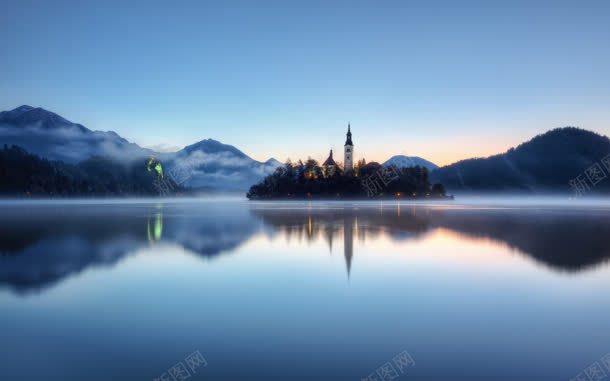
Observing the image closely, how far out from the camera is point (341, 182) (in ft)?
414

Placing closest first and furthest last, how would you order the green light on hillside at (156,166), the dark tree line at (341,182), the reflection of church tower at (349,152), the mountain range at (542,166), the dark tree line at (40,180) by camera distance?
the green light on hillside at (156,166) → the dark tree line at (341,182) → the dark tree line at (40,180) → the reflection of church tower at (349,152) → the mountain range at (542,166)

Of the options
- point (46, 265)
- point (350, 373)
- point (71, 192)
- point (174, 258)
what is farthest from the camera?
point (71, 192)

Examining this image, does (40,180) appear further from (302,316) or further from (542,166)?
(542,166)

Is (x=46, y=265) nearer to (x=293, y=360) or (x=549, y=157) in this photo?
(x=293, y=360)

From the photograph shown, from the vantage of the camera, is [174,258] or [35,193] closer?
[174,258]

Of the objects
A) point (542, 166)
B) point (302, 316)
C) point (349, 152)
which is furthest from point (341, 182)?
point (302, 316)

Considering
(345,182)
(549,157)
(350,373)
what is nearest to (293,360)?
(350,373)

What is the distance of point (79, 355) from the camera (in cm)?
562

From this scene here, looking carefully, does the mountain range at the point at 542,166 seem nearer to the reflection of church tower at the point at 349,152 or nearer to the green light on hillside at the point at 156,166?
the reflection of church tower at the point at 349,152

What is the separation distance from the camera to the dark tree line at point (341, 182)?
12538 cm

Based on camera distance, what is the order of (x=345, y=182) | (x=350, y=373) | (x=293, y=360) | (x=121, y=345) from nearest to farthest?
(x=350, y=373)
(x=293, y=360)
(x=121, y=345)
(x=345, y=182)

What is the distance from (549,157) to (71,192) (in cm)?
19318

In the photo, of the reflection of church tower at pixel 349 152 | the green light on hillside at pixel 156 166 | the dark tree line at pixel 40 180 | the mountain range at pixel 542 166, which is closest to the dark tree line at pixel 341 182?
the reflection of church tower at pixel 349 152

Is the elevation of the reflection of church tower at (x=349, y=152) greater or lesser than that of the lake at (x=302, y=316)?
greater
